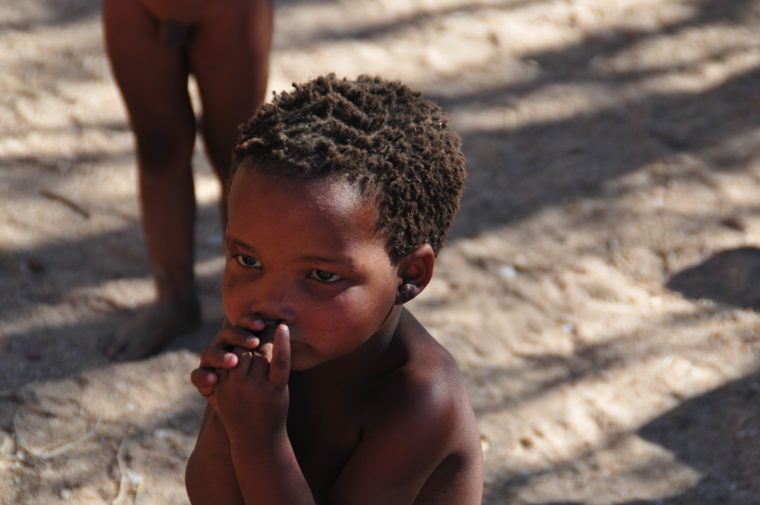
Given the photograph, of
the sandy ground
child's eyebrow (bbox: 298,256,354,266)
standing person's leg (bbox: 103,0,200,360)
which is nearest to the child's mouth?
child's eyebrow (bbox: 298,256,354,266)

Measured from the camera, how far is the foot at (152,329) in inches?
128

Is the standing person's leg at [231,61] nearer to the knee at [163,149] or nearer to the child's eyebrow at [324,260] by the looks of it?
the knee at [163,149]

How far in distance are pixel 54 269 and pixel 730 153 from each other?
303 centimetres

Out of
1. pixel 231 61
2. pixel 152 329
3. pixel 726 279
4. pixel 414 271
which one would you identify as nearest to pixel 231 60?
pixel 231 61

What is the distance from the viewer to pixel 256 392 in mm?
1686

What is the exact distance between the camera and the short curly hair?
5.51 feet

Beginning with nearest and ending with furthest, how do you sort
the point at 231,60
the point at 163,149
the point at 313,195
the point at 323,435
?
the point at 313,195
the point at 323,435
the point at 231,60
the point at 163,149

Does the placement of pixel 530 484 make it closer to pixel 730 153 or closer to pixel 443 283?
pixel 443 283

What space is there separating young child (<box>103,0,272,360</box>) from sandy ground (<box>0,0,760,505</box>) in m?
0.18

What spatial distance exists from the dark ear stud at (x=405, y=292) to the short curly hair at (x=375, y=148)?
0.28ft

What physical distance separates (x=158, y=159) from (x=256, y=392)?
159cm

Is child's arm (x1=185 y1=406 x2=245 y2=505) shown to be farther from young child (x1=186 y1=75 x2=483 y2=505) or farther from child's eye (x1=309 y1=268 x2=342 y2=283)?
child's eye (x1=309 y1=268 x2=342 y2=283)

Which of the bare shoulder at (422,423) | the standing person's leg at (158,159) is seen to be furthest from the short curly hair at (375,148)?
the standing person's leg at (158,159)

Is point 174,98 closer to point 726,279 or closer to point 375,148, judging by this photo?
point 375,148
